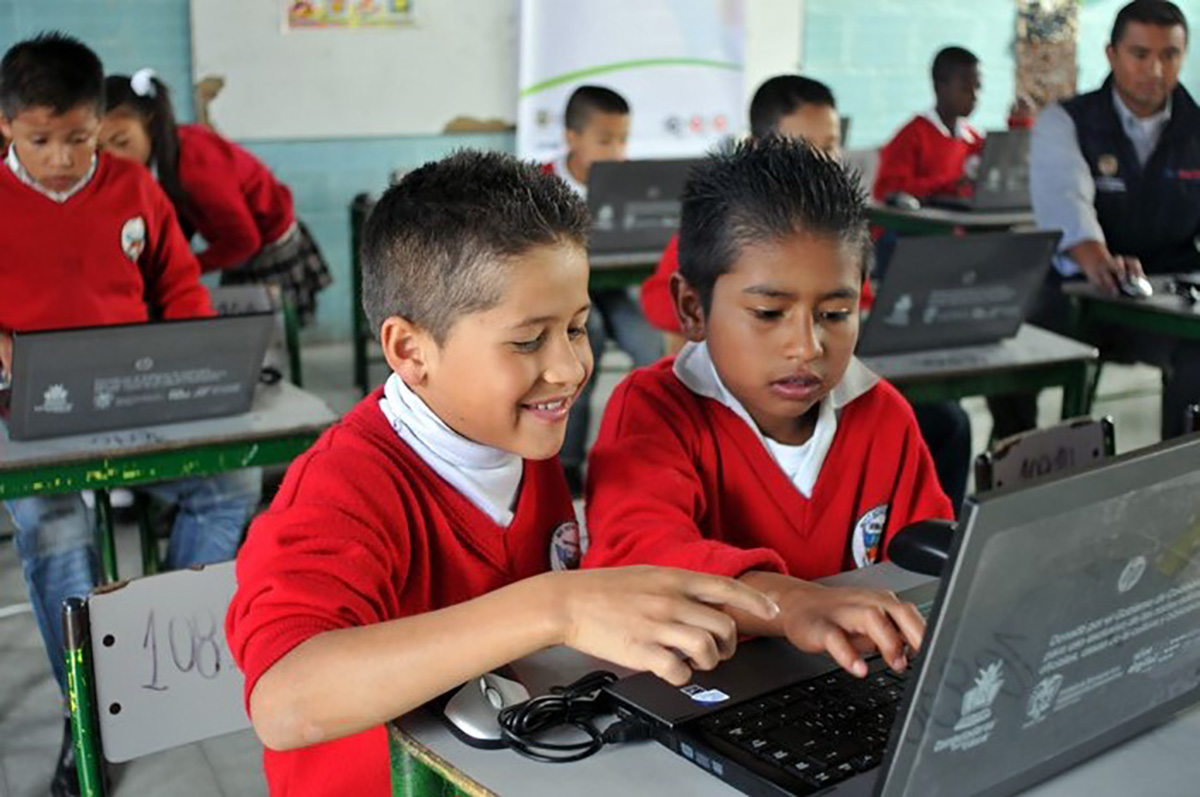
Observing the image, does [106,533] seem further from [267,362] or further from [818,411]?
[818,411]

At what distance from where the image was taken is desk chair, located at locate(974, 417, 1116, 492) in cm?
180

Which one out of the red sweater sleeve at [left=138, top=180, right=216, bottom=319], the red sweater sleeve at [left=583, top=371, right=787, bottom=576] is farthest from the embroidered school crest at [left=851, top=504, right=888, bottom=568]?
the red sweater sleeve at [left=138, top=180, right=216, bottom=319]

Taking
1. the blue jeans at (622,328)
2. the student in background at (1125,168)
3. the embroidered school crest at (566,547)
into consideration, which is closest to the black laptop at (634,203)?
the blue jeans at (622,328)

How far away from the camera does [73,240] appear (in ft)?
8.20

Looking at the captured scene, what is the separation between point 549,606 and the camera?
89 cm

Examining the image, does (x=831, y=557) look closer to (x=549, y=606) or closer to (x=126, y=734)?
(x=549, y=606)

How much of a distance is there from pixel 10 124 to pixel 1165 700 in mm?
2162

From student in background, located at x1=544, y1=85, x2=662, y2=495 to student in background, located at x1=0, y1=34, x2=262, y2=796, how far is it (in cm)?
128

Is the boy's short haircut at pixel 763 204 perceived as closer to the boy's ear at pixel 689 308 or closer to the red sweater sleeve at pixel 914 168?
the boy's ear at pixel 689 308

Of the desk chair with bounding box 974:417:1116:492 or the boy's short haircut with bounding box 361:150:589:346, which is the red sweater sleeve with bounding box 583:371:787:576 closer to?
the boy's short haircut with bounding box 361:150:589:346

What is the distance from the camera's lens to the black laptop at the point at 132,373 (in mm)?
1987

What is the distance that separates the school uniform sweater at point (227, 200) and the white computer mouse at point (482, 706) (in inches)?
111

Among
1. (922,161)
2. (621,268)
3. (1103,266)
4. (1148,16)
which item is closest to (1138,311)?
(1103,266)

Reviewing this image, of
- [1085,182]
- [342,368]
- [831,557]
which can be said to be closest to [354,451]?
[831,557]
